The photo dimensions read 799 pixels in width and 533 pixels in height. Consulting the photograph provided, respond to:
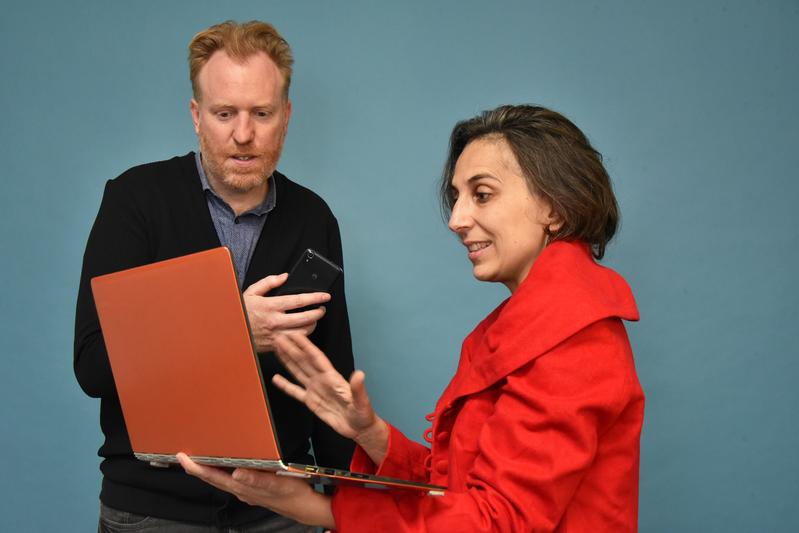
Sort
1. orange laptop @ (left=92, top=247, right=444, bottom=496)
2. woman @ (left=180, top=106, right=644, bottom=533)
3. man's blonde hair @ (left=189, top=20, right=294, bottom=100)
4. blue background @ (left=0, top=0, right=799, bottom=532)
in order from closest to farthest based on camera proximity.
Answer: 1. orange laptop @ (left=92, top=247, right=444, bottom=496)
2. woman @ (left=180, top=106, right=644, bottom=533)
3. man's blonde hair @ (left=189, top=20, right=294, bottom=100)
4. blue background @ (left=0, top=0, right=799, bottom=532)

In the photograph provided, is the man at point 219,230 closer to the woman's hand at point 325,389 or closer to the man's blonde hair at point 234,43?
the man's blonde hair at point 234,43

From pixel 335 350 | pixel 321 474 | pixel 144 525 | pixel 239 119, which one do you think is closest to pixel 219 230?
pixel 239 119

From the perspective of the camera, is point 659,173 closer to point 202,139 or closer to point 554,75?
Answer: point 554,75

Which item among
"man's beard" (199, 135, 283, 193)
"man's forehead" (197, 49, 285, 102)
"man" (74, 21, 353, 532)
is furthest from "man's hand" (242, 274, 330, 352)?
"man's forehead" (197, 49, 285, 102)

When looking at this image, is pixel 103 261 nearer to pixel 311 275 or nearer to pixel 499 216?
pixel 311 275

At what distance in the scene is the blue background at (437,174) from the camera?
7.05ft

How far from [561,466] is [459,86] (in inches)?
57.4

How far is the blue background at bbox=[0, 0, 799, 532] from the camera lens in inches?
84.6

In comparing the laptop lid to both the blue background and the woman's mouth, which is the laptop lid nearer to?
the woman's mouth

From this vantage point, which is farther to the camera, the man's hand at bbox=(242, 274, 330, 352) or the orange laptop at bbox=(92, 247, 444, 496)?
the man's hand at bbox=(242, 274, 330, 352)

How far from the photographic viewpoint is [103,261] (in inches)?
57.8

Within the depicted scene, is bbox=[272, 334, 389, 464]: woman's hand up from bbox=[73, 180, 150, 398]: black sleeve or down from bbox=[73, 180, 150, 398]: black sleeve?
down

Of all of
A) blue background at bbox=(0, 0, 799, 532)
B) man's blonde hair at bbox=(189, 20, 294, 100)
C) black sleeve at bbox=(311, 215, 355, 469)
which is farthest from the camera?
blue background at bbox=(0, 0, 799, 532)

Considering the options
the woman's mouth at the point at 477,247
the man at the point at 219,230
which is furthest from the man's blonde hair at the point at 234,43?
the woman's mouth at the point at 477,247
